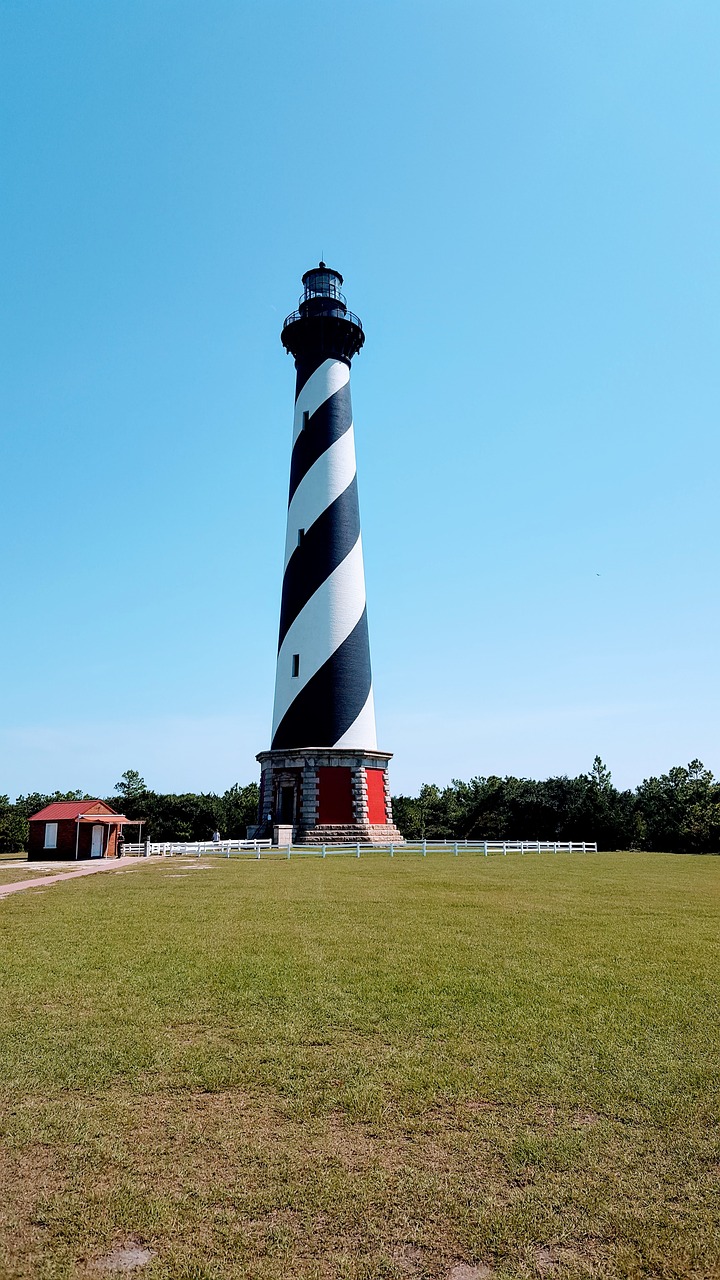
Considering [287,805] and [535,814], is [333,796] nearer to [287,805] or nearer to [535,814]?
[287,805]

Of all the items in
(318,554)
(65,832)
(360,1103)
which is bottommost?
(360,1103)

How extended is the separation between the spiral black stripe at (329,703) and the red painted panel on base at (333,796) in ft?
5.09

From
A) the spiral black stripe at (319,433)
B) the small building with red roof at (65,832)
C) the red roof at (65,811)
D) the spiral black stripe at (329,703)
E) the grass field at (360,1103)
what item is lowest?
the grass field at (360,1103)

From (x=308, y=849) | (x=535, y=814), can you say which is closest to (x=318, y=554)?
(x=308, y=849)

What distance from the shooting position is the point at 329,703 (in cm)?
3719

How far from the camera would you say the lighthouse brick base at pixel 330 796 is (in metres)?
36.1

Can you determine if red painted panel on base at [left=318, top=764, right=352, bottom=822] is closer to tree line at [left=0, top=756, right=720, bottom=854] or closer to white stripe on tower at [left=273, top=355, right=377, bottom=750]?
white stripe on tower at [left=273, top=355, right=377, bottom=750]

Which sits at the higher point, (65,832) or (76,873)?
(65,832)

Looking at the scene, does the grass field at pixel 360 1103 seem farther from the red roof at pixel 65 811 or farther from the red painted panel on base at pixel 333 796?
the red painted panel on base at pixel 333 796

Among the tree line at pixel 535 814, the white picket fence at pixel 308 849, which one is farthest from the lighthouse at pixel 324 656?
the tree line at pixel 535 814

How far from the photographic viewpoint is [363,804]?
36531mm

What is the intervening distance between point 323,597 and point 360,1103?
32.5 m

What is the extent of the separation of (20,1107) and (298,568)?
33.8 meters

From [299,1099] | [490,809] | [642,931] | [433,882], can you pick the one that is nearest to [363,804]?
[433,882]
